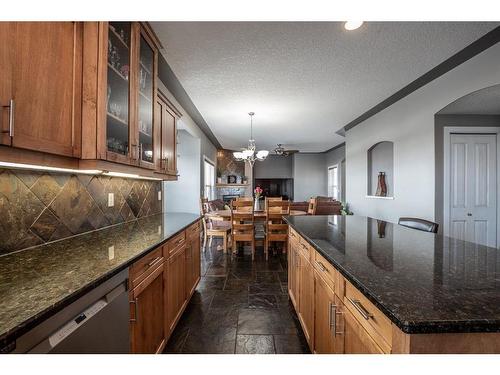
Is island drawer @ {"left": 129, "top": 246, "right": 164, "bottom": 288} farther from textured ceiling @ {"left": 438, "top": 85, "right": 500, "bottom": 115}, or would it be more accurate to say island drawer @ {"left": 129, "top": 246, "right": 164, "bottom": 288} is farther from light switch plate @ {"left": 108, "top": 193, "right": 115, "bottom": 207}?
textured ceiling @ {"left": 438, "top": 85, "right": 500, "bottom": 115}

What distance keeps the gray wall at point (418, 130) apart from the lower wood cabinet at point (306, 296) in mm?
2379

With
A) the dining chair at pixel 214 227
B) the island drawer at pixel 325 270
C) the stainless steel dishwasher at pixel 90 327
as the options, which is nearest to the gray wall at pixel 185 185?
the dining chair at pixel 214 227

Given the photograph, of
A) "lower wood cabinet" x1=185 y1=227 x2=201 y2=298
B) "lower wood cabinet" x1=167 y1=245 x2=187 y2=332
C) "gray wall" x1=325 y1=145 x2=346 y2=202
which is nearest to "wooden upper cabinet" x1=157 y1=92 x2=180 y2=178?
"lower wood cabinet" x1=185 y1=227 x2=201 y2=298

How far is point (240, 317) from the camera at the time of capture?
7.71 feet

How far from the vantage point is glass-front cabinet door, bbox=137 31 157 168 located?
6.60ft

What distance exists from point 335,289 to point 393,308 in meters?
0.50

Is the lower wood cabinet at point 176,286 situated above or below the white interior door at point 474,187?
below

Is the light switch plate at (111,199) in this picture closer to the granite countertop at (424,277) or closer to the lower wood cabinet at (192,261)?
the lower wood cabinet at (192,261)

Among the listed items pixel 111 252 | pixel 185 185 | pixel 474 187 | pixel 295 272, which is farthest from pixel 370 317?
pixel 185 185

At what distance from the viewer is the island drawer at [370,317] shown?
75 centimetres

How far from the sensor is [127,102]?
1777mm

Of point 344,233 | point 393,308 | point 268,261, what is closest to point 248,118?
point 268,261

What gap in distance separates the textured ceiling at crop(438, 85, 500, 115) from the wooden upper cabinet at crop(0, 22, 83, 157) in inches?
141
